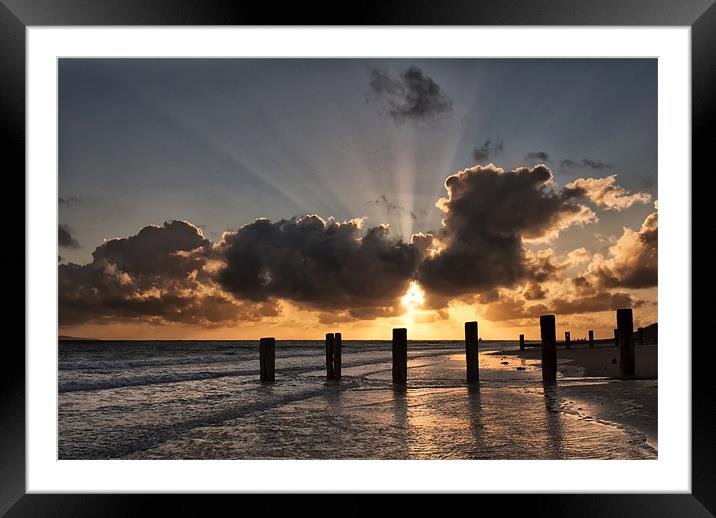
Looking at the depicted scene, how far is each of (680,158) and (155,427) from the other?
24.2 ft

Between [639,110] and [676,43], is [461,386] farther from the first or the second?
[676,43]

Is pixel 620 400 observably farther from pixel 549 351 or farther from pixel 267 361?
pixel 267 361

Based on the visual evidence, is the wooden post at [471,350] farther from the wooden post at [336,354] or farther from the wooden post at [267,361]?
the wooden post at [267,361]

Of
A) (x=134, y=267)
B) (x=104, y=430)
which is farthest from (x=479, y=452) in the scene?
(x=134, y=267)

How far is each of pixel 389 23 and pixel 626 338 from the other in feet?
31.6

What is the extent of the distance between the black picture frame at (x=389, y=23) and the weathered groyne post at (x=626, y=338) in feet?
27.4

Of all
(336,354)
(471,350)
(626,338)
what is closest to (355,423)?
(471,350)

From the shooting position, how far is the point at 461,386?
11.8 m

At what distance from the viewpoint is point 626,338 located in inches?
432

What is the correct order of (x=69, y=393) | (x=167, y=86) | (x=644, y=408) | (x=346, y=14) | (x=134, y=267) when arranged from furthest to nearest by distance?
1. (x=134, y=267)
2. (x=167, y=86)
3. (x=69, y=393)
4. (x=644, y=408)
5. (x=346, y=14)

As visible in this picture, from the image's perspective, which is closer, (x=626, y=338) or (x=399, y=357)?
(x=626, y=338)

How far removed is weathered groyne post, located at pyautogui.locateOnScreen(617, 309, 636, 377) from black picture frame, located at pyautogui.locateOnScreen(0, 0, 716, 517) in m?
8.34

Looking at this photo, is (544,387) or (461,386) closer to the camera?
(544,387)

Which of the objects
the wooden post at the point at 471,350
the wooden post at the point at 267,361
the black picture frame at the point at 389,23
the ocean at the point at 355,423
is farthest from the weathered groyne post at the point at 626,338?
the black picture frame at the point at 389,23
